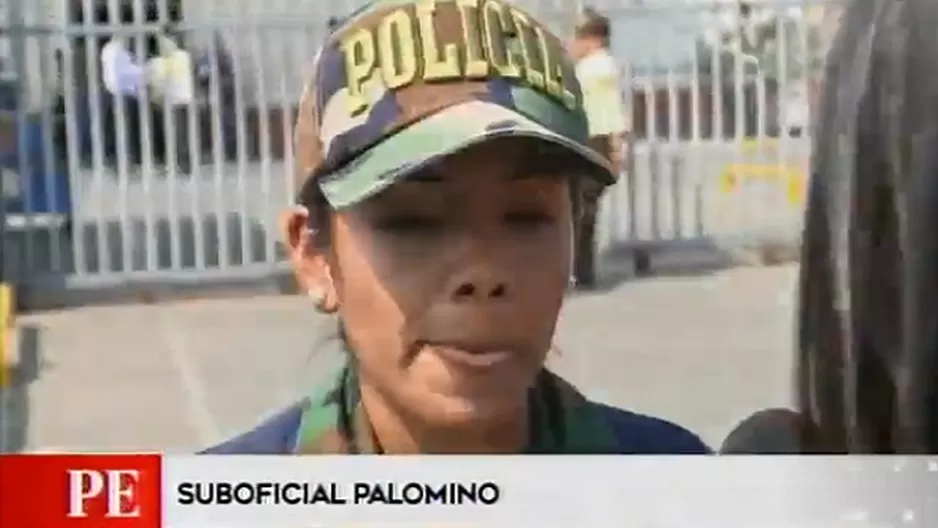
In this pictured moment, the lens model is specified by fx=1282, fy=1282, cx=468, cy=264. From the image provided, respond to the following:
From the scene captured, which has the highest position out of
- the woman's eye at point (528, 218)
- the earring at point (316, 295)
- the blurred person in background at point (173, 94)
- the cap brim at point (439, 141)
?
the blurred person in background at point (173, 94)

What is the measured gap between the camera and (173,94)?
6.32ft

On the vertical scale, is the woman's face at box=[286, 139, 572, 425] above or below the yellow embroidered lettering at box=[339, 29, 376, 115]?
below

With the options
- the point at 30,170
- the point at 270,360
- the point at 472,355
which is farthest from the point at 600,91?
the point at 30,170

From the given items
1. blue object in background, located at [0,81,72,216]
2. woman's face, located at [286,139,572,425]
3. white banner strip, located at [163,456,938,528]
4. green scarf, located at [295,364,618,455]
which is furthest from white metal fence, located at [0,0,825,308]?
white banner strip, located at [163,456,938,528]

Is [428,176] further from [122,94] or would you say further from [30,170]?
[30,170]

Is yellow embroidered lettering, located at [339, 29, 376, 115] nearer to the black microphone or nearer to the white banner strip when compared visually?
the white banner strip

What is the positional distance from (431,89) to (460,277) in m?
0.28

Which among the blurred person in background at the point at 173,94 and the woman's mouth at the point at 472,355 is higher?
the blurred person in background at the point at 173,94

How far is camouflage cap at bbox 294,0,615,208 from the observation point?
185 centimetres

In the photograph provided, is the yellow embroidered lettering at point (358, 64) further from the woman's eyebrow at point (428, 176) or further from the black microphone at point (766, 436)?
the black microphone at point (766, 436)

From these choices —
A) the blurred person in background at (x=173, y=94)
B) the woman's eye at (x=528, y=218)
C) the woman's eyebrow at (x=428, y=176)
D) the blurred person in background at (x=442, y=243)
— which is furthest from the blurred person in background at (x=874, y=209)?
the blurred person in background at (x=173, y=94)

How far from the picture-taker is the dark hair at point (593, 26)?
1.89 m

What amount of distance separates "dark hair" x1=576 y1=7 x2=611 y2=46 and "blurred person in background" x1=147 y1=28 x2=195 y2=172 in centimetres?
58

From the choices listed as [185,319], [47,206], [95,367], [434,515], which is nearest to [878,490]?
[434,515]
